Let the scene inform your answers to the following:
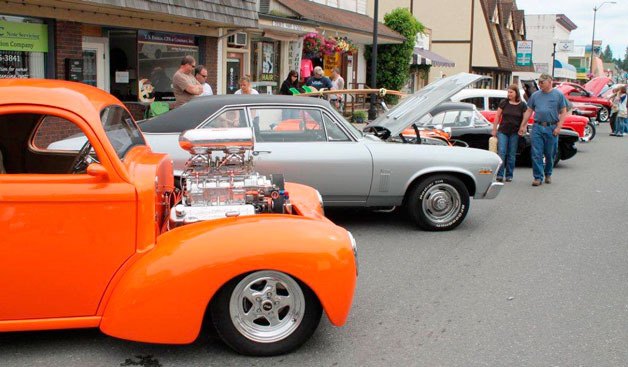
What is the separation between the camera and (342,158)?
24.5 ft

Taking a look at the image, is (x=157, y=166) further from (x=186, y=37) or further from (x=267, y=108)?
(x=186, y=37)

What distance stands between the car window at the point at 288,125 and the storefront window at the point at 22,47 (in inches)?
240

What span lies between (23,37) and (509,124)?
8197 mm

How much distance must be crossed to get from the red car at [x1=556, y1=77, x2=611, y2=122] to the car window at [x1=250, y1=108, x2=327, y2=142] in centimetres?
2264

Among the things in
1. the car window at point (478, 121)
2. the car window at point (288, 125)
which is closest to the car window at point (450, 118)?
the car window at point (478, 121)

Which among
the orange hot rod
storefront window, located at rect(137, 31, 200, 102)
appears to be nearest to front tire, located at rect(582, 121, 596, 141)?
storefront window, located at rect(137, 31, 200, 102)

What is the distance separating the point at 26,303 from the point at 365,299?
2485 millimetres

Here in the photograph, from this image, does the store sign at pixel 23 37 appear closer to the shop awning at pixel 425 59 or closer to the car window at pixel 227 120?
the car window at pixel 227 120

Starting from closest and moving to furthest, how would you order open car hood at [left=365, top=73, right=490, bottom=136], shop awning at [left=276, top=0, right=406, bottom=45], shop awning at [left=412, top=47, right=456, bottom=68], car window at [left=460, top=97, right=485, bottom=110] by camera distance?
open car hood at [left=365, top=73, right=490, bottom=136] → car window at [left=460, top=97, right=485, bottom=110] → shop awning at [left=276, top=0, right=406, bottom=45] → shop awning at [left=412, top=47, right=456, bottom=68]

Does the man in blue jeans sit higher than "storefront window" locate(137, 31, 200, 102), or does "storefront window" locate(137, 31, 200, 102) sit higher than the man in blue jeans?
"storefront window" locate(137, 31, 200, 102)

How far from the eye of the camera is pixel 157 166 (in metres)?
4.58

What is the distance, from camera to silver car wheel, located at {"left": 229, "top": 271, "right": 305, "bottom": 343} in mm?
4055

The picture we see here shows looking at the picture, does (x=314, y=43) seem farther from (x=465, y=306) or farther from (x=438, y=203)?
(x=465, y=306)

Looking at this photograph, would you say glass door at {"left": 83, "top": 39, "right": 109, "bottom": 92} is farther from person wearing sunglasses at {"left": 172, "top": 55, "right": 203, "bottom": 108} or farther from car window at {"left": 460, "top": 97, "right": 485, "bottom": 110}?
car window at {"left": 460, "top": 97, "right": 485, "bottom": 110}
